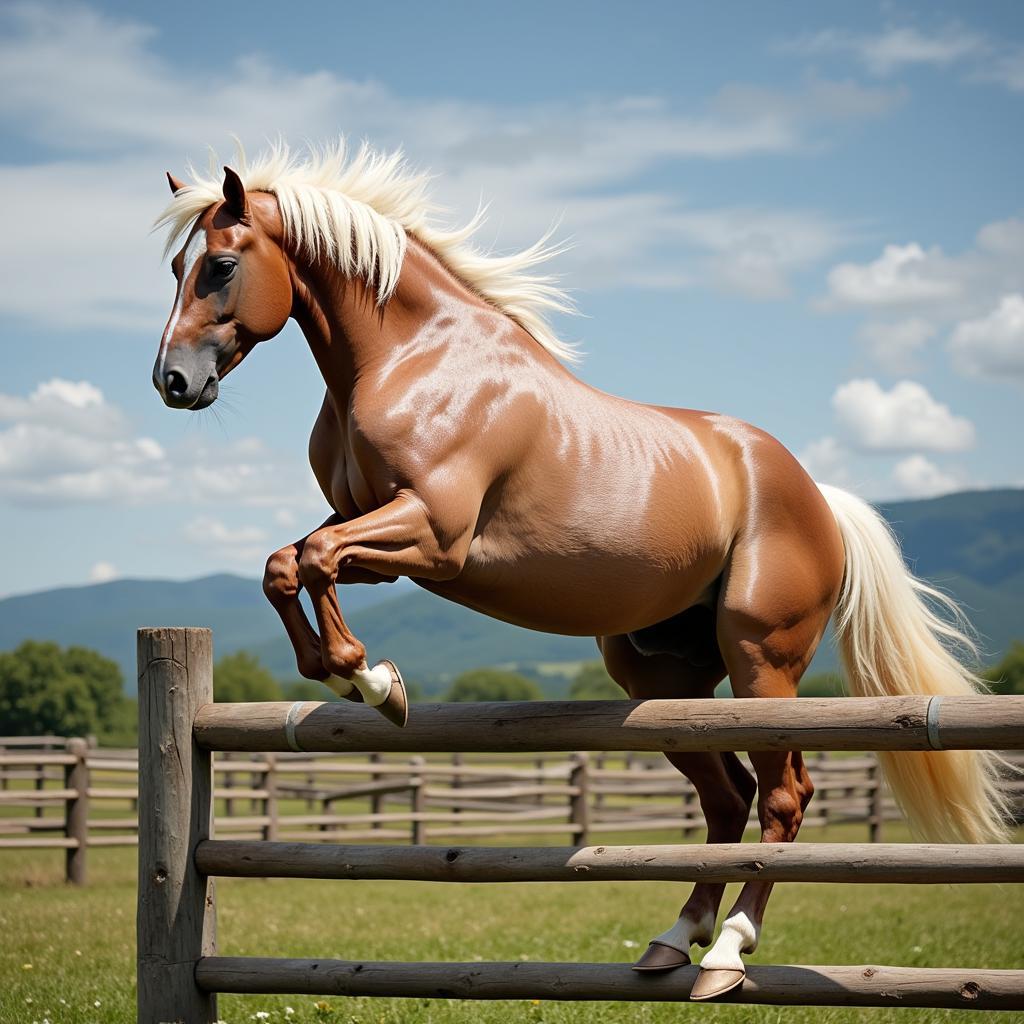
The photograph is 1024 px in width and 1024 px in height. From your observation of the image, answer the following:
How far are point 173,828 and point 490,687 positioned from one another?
317 feet

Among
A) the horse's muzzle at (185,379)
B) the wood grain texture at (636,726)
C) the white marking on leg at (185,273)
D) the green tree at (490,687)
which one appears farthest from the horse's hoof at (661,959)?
the green tree at (490,687)

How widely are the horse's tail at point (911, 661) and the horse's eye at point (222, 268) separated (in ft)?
8.73

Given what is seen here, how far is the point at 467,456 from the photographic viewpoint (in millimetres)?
4113

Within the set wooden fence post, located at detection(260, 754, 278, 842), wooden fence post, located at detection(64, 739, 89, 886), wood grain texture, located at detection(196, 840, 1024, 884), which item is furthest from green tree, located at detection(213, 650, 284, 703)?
wood grain texture, located at detection(196, 840, 1024, 884)

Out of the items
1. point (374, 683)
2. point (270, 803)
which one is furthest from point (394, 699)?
point (270, 803)

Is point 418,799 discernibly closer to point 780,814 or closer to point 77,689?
point 780,814

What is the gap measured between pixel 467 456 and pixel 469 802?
1621 cm

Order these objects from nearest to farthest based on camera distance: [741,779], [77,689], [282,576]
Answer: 1. [282,576]
2. [741,779]
3. [77,689]

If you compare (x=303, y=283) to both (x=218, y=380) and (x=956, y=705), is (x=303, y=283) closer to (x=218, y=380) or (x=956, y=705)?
(x=218, y=380)

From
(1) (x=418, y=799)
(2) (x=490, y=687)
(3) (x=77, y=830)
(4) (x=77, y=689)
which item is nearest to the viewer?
(3) (x=77, y=830)

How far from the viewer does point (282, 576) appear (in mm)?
4000

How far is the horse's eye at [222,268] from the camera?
164 inches

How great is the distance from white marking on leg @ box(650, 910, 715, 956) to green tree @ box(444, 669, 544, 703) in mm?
91039

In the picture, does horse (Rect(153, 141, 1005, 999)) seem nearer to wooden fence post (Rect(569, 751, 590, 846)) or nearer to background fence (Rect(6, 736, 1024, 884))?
background fence (Rect(6, 736, 1024, 884))
